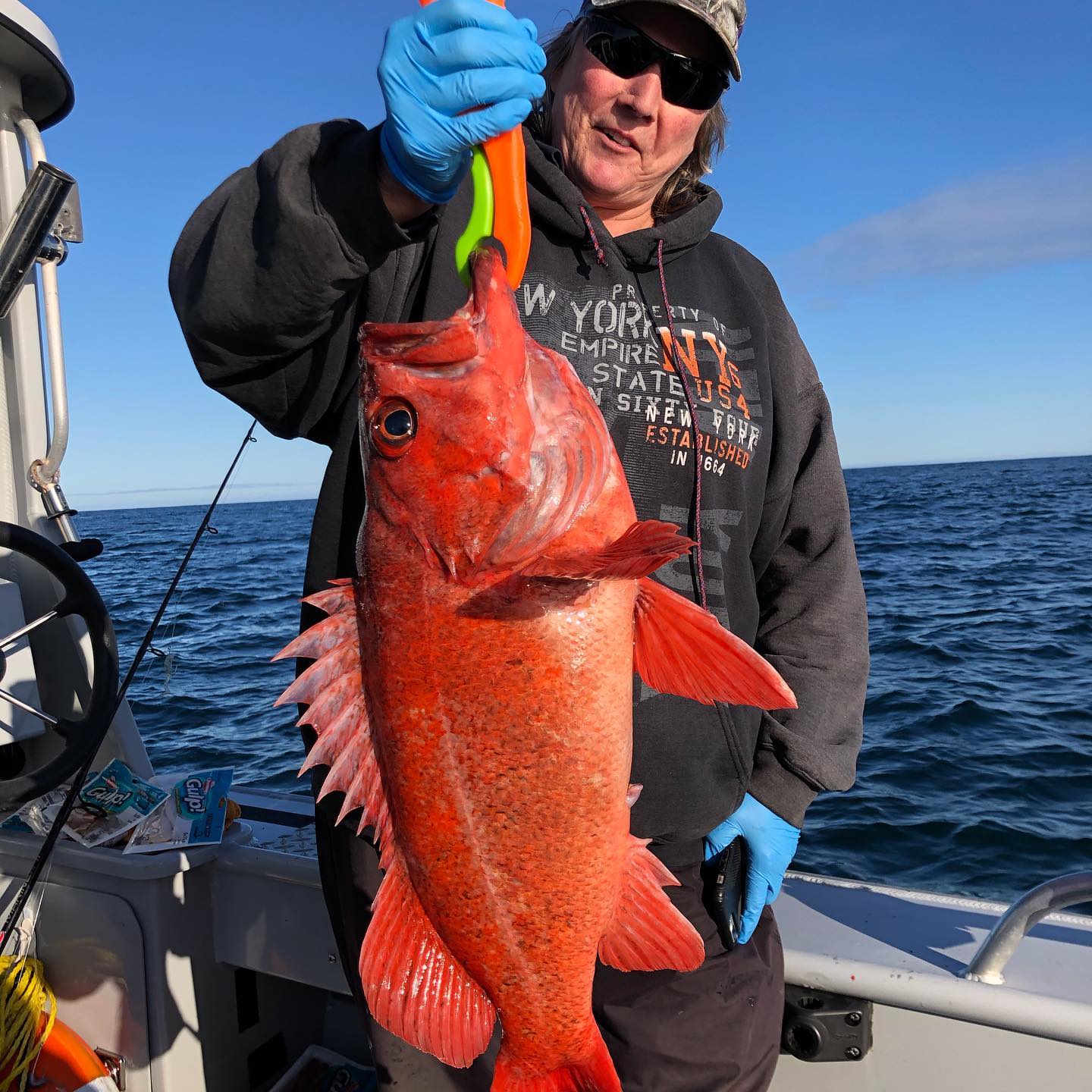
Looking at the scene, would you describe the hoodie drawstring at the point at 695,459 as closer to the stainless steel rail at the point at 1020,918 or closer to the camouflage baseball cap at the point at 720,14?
the camouflage baseball cap at the point at 720,14

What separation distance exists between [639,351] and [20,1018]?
9.82ft

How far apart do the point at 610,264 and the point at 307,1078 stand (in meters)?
3.17

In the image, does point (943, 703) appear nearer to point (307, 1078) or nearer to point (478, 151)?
point (307, 1078)

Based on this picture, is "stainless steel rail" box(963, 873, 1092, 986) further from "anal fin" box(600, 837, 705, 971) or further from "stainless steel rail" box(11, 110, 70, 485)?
"stainless steel rail" box(11, 110, 70, 485)

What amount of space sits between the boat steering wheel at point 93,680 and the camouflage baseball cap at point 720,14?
2.77m

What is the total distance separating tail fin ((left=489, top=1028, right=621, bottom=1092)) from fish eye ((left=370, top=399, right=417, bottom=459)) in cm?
111

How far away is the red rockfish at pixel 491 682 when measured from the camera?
150cm

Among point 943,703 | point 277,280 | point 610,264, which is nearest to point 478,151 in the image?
point 277,280

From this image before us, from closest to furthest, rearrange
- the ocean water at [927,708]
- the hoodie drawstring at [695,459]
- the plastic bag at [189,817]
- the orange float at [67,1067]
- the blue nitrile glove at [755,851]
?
the hoodie drawstring at [695,459], the blue nitrile glove at [755,851], the orange float at [67,1067], the plastic bag at [189,817], the ocean water at [927,708]

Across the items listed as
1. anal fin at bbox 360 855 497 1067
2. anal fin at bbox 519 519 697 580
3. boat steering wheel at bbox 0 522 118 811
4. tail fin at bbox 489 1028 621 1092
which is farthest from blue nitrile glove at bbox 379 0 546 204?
boat steering wheel at bbox 0 522 118 811

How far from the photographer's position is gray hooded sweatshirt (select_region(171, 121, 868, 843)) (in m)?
1.60

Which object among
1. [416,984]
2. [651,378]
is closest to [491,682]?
[416,984]

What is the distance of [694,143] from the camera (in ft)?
8.06

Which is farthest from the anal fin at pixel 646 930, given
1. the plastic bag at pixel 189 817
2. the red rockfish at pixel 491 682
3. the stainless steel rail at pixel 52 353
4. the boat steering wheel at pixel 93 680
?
the stainless steel rail at pixel 52 353
